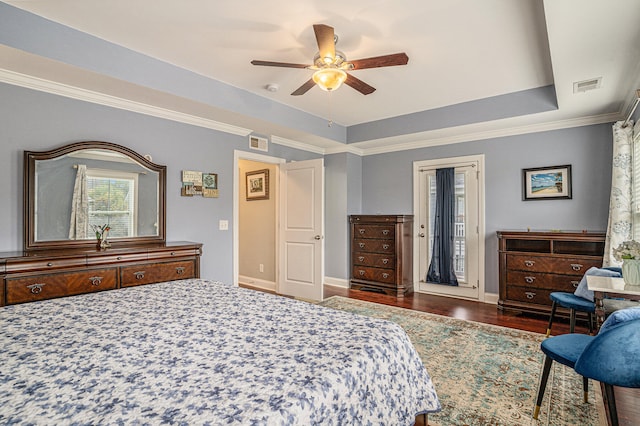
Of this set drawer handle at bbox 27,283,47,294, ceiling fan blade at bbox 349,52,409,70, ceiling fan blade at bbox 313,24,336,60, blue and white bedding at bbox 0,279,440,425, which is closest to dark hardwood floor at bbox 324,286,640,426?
blue and white bedding at bbox 0,279,440,425

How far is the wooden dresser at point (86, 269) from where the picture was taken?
7.74 feet

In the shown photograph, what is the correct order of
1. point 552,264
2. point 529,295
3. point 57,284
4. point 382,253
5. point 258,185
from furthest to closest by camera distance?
point 258,185, point 382,253, point 529,295, point 552,264, point 57,284

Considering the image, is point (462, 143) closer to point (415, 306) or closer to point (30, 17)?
point (415, 306)

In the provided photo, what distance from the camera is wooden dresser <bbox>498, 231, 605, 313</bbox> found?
142 inches

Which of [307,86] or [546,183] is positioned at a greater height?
[307,86]

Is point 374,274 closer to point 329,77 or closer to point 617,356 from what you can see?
point 329,77

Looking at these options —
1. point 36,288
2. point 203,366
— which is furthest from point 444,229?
point 36,288

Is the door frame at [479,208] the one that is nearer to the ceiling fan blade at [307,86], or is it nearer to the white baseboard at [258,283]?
the white baseboard at [258,283]

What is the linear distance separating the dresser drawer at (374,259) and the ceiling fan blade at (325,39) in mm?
3257

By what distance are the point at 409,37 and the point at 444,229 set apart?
2.94 m

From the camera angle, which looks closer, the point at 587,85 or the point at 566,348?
the point at 566,348

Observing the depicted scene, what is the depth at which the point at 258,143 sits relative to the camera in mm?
4590

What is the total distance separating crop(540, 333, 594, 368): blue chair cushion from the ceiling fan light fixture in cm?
221

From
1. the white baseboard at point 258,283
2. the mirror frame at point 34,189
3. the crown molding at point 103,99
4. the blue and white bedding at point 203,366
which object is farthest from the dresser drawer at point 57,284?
the white baseboard at point 258,283
